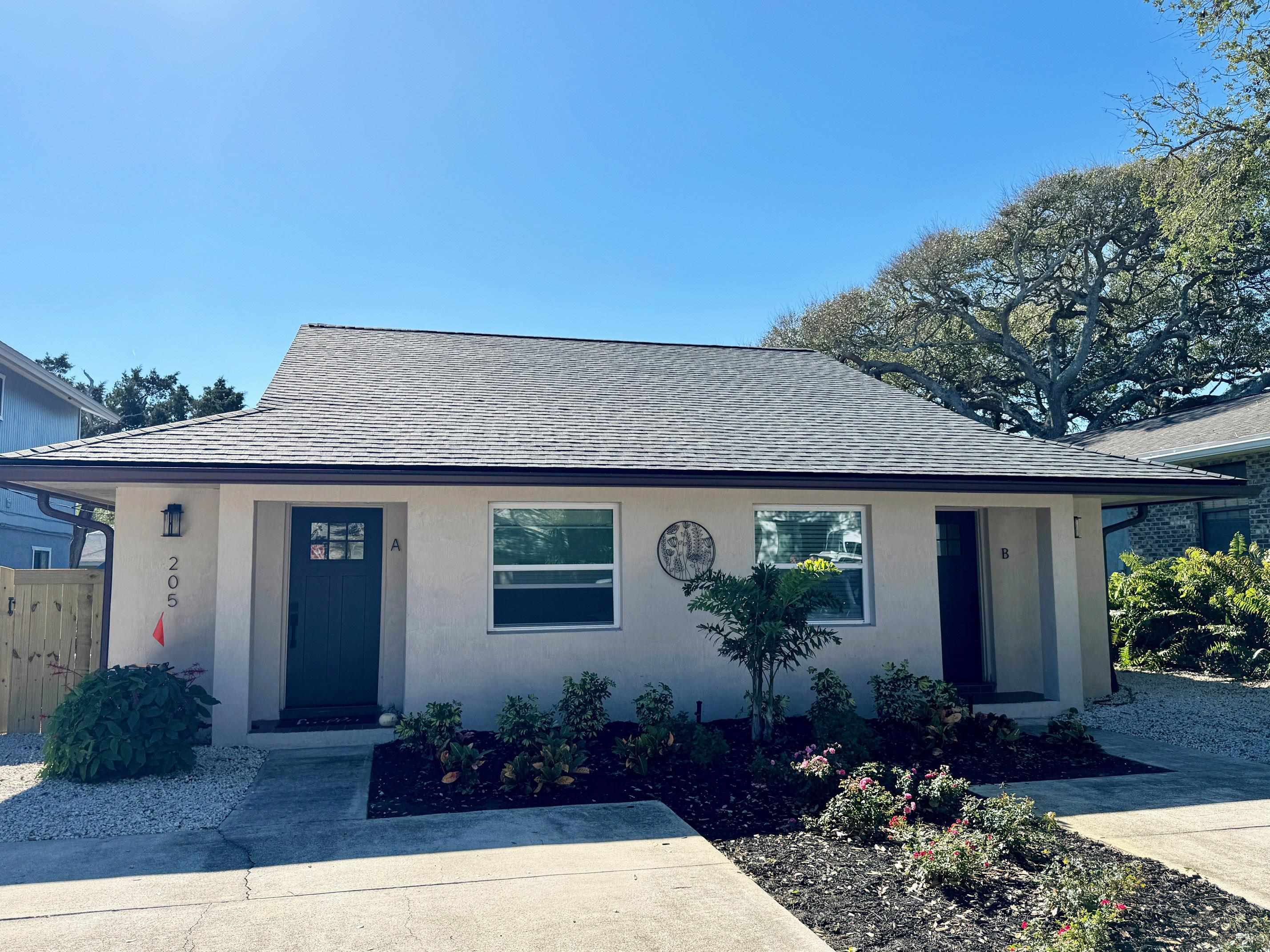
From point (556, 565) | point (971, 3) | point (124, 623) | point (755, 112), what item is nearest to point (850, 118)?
point (755, 112)

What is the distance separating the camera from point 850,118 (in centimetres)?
1259

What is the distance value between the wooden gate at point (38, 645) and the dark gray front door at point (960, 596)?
9.08m

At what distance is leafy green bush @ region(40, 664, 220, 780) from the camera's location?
20.4 feet

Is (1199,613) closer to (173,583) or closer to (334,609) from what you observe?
(334,609)

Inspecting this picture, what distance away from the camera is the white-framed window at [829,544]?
8.62 m

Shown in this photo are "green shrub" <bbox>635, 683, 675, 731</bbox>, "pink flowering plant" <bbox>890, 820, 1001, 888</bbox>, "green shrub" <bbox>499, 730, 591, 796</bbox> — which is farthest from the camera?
"green shrub" <bbox>635, 683, 675, 731</bbox>

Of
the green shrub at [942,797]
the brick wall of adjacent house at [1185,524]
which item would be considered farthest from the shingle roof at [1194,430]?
the green shrub at [942,797]

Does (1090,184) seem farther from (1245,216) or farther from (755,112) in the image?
(755,112)

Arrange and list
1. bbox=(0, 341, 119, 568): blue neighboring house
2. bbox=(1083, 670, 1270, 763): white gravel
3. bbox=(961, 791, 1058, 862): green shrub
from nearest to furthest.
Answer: bbox=(961, 791, 1058, 862): green shrub, bbox=(1083, 670, 1270, 763): white gravel, bbox=(0, 341, 119, 568): blue neighboring house

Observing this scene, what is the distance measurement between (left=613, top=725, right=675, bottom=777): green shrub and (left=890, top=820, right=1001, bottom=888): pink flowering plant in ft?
7.29

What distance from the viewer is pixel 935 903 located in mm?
4047

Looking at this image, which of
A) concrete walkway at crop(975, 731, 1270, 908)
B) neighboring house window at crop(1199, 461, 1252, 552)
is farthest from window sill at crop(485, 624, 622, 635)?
neighboring house window at crop(1199, 461, 1252, 552)

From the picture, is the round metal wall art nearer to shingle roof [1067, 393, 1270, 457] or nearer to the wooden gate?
the wooden gate

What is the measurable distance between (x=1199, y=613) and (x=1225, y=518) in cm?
336
